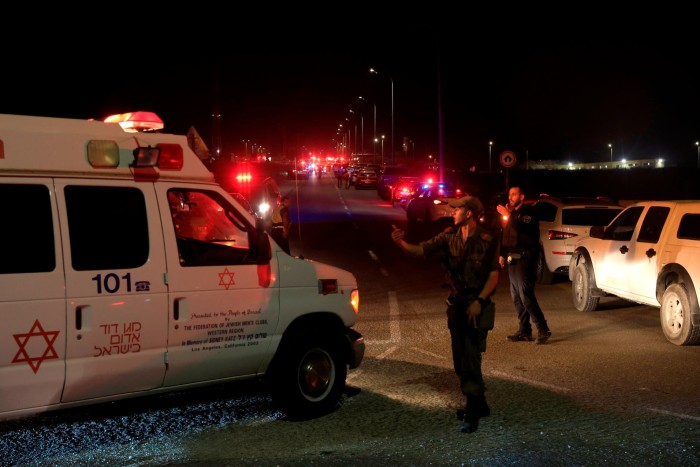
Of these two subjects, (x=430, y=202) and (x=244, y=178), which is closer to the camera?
(x=244, y=178)

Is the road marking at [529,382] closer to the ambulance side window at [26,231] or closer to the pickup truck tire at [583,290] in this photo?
the pickup truck tire at [583,290]

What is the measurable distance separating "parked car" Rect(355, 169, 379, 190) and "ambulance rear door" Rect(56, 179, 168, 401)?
51.8 m

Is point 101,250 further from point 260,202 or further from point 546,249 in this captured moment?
point 260,202

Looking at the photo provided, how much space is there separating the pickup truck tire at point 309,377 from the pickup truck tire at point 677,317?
14.7ft

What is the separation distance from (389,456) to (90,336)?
219 cm


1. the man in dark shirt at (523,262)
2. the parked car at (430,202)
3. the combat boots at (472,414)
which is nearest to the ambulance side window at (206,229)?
the combat boots at (472,414)

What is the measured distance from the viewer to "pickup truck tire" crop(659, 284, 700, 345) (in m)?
8.77

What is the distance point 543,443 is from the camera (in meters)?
A: 5.62

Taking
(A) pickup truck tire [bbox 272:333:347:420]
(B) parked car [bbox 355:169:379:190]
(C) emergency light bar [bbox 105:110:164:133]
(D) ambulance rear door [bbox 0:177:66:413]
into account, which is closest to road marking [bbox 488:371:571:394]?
(A) pickup truck tire [bbox 272:333:347:420]

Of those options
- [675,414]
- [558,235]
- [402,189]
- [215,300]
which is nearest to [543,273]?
[558,235]

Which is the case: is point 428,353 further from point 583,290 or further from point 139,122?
point 139,122

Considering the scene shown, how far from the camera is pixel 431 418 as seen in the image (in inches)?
248

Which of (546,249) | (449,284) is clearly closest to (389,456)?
(449,284)

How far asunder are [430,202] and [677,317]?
1956 centimetres
